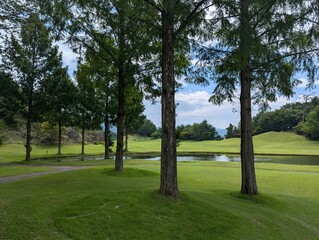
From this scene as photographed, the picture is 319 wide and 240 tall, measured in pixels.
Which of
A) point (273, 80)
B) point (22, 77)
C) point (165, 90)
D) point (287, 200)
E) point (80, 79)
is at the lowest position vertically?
point (287, 200)

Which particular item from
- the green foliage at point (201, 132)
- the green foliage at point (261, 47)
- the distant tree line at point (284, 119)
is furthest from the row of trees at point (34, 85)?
the green foliage at point (201, 132)

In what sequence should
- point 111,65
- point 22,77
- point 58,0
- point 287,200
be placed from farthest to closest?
point 22,77 → point 111,65 → point 287,200 → point 58,0

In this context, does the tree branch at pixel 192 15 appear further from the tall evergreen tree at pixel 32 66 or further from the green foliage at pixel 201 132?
the green foliage at pixel 201 132

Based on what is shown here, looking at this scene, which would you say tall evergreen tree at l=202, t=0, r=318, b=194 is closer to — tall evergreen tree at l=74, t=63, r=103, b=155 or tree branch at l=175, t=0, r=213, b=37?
tree branch at l=175, t=0, r=213, b=37

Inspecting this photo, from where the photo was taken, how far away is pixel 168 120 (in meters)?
7.57

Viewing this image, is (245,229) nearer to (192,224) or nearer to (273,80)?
(192,224)

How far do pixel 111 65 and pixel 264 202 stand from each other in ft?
33.6

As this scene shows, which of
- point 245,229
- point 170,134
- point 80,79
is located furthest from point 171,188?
point 80,79

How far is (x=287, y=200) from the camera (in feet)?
34.4

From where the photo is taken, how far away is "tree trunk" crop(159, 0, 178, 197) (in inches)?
297

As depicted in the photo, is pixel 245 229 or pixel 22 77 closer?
pixel 245 229

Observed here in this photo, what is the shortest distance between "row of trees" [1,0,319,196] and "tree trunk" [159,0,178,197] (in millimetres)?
24

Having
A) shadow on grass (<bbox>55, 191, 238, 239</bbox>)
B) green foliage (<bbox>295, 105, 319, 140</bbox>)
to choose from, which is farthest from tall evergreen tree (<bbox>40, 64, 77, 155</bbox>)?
green foliage (<bbox>295, 105, 319, 140</bbox>)

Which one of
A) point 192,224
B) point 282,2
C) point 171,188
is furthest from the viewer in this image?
point 282,2
